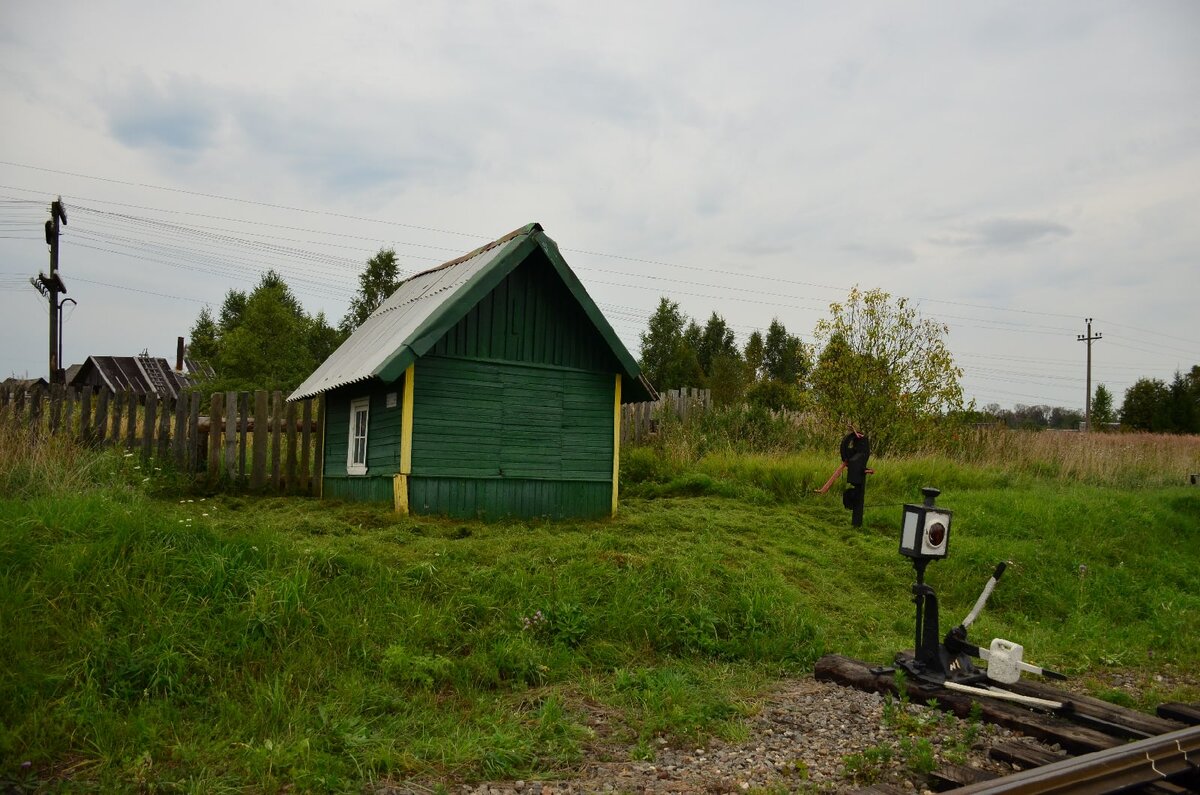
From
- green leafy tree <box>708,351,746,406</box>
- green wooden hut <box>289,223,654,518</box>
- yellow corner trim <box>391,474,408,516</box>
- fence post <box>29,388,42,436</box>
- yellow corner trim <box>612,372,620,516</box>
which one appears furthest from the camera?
green leafy tree <box>708,351,746,406</box>

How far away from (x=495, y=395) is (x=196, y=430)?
219 inches

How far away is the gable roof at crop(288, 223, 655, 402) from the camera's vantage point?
9789 mm

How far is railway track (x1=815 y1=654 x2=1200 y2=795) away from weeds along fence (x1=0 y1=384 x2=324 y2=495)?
31.7 ft

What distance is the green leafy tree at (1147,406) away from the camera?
48.1 meters

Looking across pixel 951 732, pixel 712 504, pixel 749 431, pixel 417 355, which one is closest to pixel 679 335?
pixel 749 431

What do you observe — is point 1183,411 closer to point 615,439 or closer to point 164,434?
point 615,439

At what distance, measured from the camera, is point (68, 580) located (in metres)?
5.77

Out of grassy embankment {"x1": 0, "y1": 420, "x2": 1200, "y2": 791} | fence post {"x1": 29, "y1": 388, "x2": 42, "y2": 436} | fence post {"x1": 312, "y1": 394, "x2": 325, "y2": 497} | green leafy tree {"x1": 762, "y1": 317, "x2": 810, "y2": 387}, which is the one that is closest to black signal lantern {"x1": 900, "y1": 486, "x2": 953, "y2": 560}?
grassy embankment {"x1": 0, "y1": 420, "x2": 1200, "y2": 791}

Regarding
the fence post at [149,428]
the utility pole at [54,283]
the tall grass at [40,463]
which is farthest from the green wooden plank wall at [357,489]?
the utility pole at [54,283]

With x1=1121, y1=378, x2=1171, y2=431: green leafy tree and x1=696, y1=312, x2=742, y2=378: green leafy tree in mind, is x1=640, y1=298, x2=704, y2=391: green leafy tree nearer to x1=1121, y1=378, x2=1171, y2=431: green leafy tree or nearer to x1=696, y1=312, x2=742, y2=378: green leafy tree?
x1=696, y1=312, x2=742, y2=378: green leafy tree

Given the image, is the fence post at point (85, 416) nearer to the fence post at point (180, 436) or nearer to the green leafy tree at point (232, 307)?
the fence post at point (180, 436)

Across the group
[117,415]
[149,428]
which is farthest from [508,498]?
[117,415]

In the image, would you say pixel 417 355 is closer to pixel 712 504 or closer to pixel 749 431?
pixel 712 504

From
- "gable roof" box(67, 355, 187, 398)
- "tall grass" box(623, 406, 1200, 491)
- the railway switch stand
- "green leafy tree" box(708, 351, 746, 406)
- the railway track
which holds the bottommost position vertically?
the railway track
